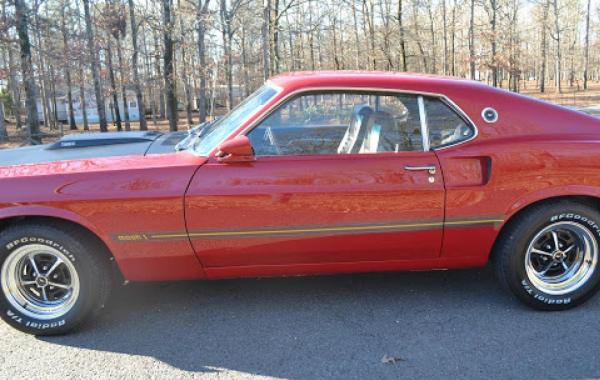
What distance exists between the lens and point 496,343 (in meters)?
3.08

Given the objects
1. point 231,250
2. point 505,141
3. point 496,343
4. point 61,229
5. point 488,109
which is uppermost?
point 488,109

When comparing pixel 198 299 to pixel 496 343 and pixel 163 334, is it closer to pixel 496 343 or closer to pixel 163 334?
pixel 163 334

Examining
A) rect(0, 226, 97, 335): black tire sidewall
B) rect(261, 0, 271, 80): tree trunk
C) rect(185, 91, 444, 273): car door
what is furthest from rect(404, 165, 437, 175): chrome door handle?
rect(261, 0, 271, 80): tree trunk

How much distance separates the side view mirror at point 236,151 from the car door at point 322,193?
5 cm

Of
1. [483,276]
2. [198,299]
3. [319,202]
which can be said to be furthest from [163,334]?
[483,276]

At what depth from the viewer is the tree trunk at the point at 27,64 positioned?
1555 centimetres

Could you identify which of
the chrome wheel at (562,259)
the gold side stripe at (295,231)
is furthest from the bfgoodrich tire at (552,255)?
the gold side stripe at (295,231)

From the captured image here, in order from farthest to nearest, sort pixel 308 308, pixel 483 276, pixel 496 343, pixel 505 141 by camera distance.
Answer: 1. pixel 483 276
2. pixel 308 308
3. pixel 505 141
4. pixel 496 343

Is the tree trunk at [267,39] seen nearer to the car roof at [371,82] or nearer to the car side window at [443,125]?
the car roof at [371,82]

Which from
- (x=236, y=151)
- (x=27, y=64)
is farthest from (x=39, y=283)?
(x=27, y=64)

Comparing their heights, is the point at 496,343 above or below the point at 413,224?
below

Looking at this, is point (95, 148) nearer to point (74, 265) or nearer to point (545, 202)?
point (74, 265)

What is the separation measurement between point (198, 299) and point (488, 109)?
251 cm

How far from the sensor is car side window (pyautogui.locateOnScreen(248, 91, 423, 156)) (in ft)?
10.7
